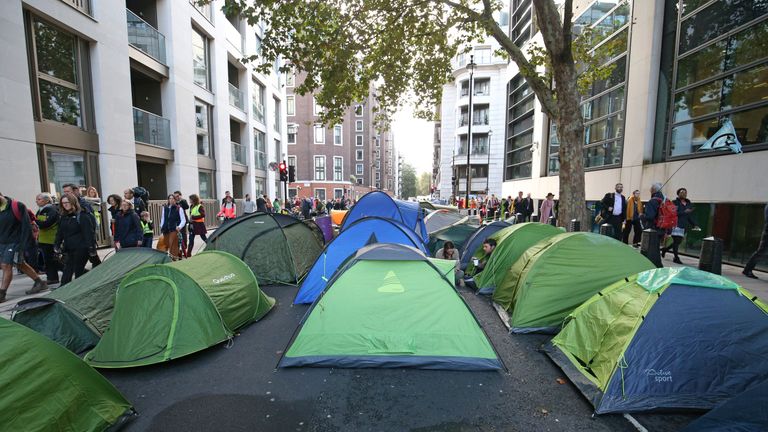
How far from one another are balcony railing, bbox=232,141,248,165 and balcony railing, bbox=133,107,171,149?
6.06m

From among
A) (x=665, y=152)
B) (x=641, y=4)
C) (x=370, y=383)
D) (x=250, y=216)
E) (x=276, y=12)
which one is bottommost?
(x=370, y=383)

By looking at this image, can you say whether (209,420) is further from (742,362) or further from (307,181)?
(307,181)

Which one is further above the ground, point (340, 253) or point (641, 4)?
point (641, 4)

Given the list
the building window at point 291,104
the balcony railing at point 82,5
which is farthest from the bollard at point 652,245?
the building window at point 291,104

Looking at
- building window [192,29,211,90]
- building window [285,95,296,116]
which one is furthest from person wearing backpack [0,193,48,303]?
building window [285,95,296,116]

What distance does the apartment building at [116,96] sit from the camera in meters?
7.77

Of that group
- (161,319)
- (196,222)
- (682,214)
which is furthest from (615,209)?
(196,222)

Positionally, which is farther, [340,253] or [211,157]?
[211,157]

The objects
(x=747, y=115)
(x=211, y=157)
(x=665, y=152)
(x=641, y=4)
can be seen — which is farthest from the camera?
(x=211, y=157)

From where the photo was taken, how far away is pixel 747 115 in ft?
26.5

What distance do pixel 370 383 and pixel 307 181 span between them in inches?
1827

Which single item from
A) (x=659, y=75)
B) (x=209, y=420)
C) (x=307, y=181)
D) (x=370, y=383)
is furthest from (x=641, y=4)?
(x=307, y=181)

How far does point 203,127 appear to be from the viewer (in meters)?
16.4

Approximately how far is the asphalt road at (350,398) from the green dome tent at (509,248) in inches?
91.9
